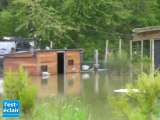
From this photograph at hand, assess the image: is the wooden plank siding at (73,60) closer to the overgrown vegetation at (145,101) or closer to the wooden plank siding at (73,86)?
the wooden plank siding at (73,86)

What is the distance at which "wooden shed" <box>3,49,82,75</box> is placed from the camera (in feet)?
110

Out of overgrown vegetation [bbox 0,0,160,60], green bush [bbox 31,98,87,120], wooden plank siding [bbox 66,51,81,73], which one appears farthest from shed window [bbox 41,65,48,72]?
green bush [bbox 31,98,87,120]

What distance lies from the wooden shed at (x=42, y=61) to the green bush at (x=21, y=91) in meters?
22.8

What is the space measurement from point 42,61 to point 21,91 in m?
24.8

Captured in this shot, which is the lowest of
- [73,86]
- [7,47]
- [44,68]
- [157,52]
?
[73,86]

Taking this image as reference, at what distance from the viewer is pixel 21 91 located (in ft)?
30.1

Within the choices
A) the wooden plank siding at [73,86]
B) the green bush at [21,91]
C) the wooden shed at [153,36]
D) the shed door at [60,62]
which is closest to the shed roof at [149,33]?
the wooden shed at [153,36]

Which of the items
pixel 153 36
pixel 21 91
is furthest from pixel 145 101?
pixel 153 36

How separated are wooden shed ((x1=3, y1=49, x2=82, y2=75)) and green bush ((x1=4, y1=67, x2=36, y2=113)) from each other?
22.8m

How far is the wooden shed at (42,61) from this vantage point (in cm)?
3347

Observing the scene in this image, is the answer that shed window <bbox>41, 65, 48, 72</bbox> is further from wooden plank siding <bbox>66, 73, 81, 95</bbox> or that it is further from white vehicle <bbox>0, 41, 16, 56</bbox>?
wooden plank siding <bbox>66, 73, 81, 95</bbox>

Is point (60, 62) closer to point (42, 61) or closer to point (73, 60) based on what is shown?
point (73, 60)

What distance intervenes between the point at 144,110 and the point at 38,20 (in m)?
32.7

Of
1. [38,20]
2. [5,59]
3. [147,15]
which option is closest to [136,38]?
[5,59]
